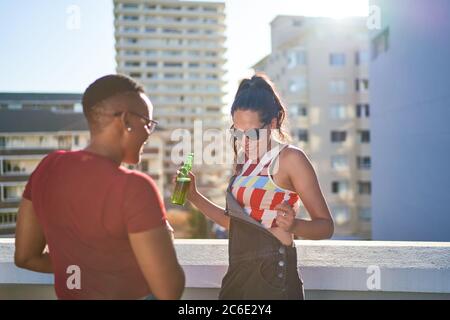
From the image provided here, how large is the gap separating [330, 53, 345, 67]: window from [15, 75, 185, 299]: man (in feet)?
107

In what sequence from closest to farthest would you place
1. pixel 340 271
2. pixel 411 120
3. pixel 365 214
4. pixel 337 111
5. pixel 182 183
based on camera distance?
1. pixel 182 183
2. pixel 340 271
3. pixel 411 120
4. pixel 337 111
5. pixel 365 214

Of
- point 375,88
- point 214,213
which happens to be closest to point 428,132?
point 375,88

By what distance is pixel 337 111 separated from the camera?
107ft

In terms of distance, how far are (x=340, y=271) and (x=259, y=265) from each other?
1.78ft

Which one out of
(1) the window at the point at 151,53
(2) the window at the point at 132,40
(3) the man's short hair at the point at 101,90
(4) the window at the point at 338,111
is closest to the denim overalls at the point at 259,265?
(3) the man's short hair at the point at 101,90

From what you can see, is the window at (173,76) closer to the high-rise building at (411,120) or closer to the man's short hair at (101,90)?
the high-rise building at (411,120)

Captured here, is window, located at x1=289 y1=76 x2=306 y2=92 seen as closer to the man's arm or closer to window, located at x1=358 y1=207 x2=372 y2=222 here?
window, located at x1=358 y1=207 x2=372 y2=222

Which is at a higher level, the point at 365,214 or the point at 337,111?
the point at 337,111

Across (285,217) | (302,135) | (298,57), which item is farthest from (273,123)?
(298,57)

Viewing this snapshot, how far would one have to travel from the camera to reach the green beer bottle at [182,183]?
1.57 metres

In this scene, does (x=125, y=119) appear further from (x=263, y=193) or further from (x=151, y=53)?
(x=151, y=53)

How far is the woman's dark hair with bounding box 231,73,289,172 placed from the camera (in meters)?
1.47

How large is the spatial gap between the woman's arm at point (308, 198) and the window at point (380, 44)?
14.9 m
